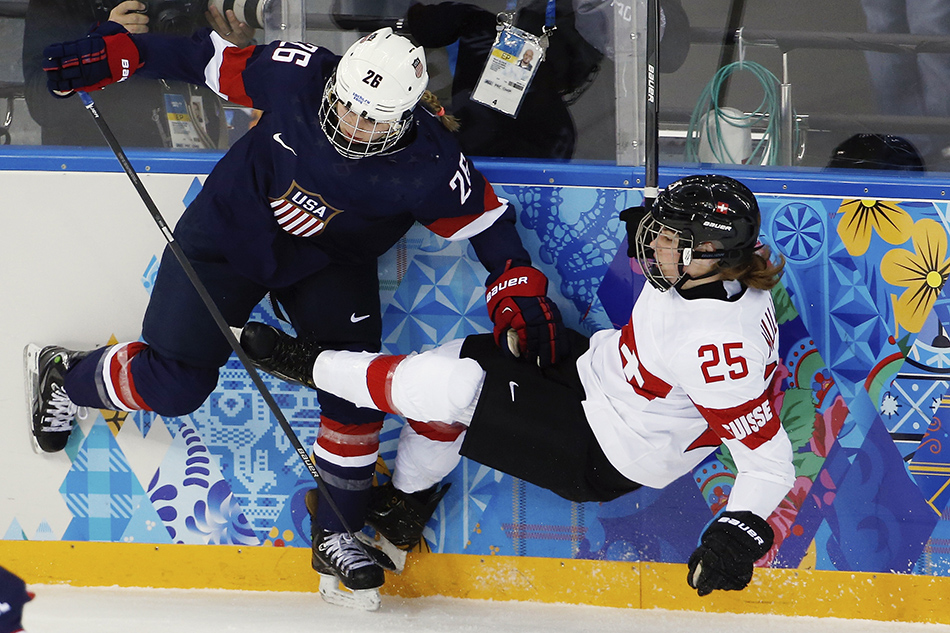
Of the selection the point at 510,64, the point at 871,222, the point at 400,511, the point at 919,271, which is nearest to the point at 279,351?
the point at 400,511

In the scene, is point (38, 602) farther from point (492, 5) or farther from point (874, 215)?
point (874, 215)

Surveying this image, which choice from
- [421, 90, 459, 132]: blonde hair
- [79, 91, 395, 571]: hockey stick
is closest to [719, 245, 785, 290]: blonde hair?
[421, 90, 459, 132]: blonde hair

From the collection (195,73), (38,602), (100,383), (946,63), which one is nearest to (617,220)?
(946,63)

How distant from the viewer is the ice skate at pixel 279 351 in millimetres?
2029

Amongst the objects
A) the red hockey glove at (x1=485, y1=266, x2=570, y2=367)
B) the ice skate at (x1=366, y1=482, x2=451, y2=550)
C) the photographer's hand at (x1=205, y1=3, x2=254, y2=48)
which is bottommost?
the ice skate at (x1=366, y1=482, x2=451, y2=550)

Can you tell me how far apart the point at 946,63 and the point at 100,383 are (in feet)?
7.86

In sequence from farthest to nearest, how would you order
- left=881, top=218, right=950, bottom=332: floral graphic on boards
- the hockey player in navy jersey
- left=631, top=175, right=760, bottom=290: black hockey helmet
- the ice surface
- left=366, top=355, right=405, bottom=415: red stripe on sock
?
1. the ice surface
2. left=881, top=218, right=950, bottom=332: floral graphic on boards
3. left=366, top=355, right=405, bottom=415: red stripe on sock
4. the hockey player in navy jersey
5. left=631, top=175, right=760, bottom=290: black hockey helmet

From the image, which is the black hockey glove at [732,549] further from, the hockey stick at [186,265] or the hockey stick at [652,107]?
the hockey stick at [186,265]

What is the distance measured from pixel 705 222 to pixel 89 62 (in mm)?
1452

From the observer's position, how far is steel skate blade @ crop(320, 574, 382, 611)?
2318mm

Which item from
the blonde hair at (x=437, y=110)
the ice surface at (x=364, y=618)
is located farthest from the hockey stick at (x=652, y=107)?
the ice surface at (x=364, y=618)

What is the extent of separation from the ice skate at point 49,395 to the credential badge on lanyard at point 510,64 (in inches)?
53.2

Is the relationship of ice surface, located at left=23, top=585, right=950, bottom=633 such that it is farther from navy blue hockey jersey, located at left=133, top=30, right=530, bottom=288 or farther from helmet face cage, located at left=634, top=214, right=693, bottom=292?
helmet face cage, located at left=634, top=214, right=693, bottom=292

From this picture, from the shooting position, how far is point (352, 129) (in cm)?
180
